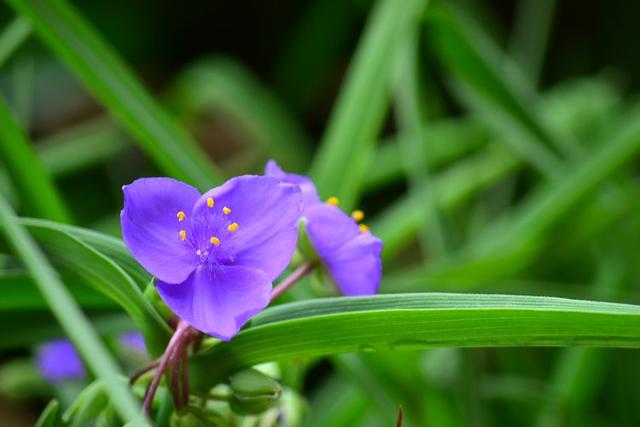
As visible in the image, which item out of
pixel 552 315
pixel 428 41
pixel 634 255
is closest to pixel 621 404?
pixel 634 255

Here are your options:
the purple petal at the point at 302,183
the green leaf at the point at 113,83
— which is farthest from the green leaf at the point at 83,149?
the purple petal at the point at 302,183

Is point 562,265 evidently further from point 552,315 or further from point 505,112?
point 552,315

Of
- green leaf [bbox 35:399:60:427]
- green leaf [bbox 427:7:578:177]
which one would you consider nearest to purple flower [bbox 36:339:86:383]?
green leaf [bbox 35:399:60:427]

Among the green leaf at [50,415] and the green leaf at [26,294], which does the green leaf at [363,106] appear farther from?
the green leaf at [50,415]

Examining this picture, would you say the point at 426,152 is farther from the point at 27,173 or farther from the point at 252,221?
the point at 252,221

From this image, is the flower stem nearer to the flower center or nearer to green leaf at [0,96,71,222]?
the flower center
